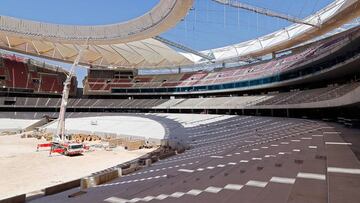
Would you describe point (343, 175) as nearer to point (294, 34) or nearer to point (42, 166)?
point (42, 166)

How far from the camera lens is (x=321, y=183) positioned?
25.1 ft

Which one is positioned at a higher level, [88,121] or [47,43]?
[47,43]

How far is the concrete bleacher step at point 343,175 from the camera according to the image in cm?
631

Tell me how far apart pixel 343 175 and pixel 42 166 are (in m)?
23.6

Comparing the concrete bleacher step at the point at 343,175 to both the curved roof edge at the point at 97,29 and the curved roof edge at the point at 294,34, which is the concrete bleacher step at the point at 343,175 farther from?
the curved roof edge at the point at 97,29

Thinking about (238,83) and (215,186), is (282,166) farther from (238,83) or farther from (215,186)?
(238,83)

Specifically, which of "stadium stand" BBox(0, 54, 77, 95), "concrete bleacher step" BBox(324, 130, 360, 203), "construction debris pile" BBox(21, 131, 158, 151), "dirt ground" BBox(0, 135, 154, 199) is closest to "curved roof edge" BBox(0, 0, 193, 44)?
"construction debris pile" BBox(21, 131, 158, 151)

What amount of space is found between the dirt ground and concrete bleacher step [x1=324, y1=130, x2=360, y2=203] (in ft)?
51.9

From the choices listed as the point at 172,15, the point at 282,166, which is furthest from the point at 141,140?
the point at 282,166

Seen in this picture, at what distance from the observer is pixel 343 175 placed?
807cm

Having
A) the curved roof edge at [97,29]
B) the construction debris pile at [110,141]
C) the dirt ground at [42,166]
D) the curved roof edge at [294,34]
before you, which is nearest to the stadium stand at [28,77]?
the curved roof edge at [97,29]

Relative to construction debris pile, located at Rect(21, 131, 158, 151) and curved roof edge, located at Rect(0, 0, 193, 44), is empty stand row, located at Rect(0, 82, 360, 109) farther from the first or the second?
construction debris pile, located at Rect(21, 131, 158, 151)

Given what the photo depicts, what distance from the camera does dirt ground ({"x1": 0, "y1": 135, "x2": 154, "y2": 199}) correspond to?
18.2 metres

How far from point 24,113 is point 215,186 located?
67753mm
